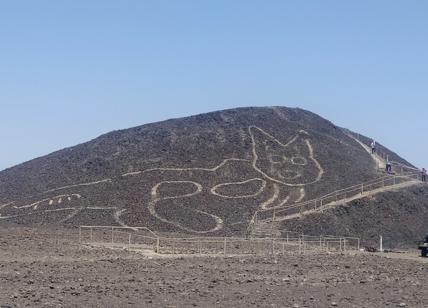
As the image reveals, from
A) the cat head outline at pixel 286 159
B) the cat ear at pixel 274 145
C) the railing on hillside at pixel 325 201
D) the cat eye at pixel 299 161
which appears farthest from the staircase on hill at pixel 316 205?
the cat ear at pixel 274 145

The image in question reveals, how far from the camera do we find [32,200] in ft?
221

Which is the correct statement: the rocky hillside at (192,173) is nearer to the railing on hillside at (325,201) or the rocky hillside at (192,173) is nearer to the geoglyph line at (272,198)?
the geoglyph line at (272,198)

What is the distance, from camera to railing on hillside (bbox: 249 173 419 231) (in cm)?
6215

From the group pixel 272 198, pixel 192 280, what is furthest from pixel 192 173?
pixel 192 280

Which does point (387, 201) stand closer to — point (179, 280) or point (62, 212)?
point (62, 212)

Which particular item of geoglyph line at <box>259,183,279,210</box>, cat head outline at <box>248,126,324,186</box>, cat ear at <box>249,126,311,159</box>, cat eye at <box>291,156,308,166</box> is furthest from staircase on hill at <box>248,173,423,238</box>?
cat ear at <box>249,126,311,159</box>

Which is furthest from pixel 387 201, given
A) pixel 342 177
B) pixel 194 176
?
pixel 194 176

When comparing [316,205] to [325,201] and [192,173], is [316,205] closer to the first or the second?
[325,201]

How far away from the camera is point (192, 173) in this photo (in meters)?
69.6

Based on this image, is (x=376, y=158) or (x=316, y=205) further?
(x=376, y=158)

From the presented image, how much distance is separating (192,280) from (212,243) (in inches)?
905

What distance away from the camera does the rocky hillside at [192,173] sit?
62219 millimetres

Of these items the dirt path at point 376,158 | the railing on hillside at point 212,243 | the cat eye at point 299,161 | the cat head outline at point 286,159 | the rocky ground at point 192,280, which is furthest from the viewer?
the dirt path at point 376,158

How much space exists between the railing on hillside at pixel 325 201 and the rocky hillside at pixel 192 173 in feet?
2.91
